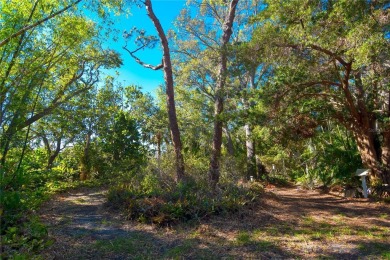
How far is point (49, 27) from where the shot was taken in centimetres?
757

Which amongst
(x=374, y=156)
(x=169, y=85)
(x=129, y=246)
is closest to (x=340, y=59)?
(x=374, y=156)

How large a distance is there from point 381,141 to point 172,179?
6693mm

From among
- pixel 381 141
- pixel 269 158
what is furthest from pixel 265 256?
pixel 269 158

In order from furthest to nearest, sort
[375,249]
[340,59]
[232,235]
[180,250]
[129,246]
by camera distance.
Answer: [340,59] < [232,235] < [129,246] < [180,250] < [375,249]

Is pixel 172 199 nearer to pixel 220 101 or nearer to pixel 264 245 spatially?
pixel 264 245

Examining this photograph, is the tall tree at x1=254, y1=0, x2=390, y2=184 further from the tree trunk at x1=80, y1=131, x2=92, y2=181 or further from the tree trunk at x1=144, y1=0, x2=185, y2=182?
the tree trunk at x1=80, y1=131, x2=92, y2=181

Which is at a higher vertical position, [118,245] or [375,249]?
[118,245]

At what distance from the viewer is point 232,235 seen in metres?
5.64

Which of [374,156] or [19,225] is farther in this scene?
[374,156]

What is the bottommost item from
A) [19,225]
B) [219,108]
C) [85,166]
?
[19,225]

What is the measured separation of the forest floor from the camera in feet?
15.2

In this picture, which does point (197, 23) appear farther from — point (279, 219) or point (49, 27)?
point (279, 219)

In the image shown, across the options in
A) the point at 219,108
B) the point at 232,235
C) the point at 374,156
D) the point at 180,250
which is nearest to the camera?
the point at 180,250

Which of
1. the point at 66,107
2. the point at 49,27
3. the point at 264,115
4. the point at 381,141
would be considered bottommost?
the point at 381,141
